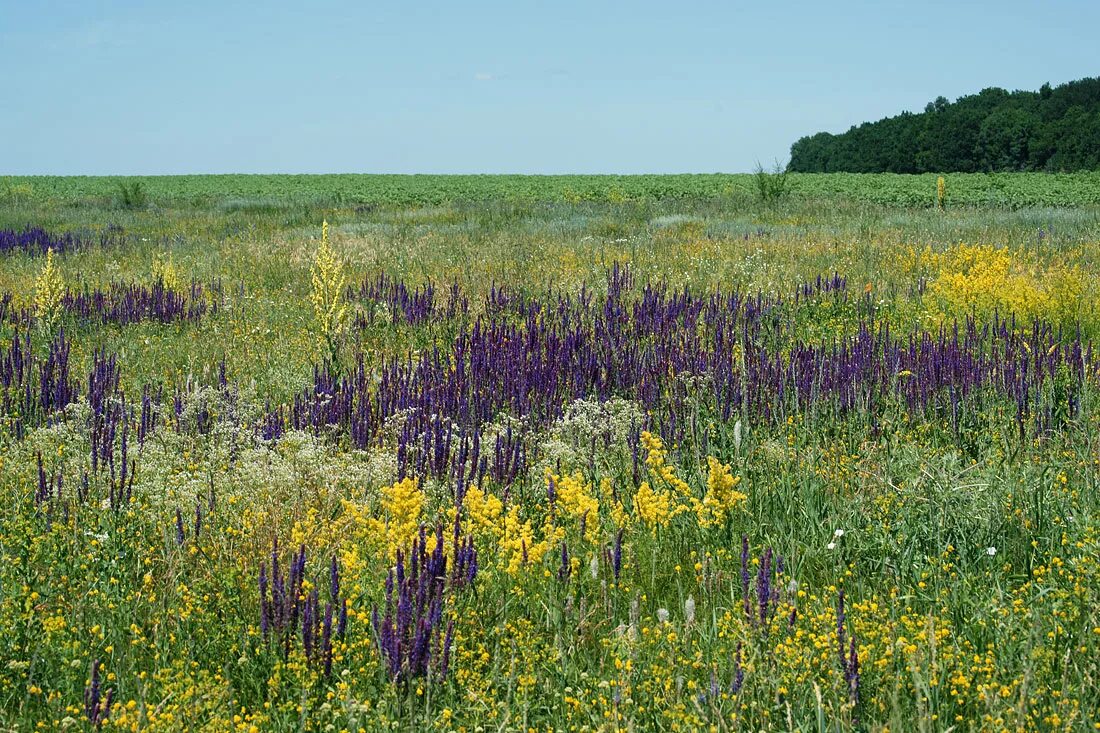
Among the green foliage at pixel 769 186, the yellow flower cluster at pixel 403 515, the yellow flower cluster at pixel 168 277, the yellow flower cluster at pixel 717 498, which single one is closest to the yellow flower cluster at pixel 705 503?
the yellow flower cluster at pixel 717 498

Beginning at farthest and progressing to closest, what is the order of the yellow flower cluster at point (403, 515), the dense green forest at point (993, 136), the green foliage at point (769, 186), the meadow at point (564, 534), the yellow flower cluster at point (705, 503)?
1. the dense green forest at point (993, 136)
2. the green foliage at point (769, 186)
3. the yellow flower cluster at point (705, 503)
4. the yellow flower cluster at point (403, 515)
5. the meadow at point (564, 534)

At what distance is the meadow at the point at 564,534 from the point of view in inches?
95.5

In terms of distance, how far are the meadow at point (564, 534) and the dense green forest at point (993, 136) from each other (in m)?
81.7

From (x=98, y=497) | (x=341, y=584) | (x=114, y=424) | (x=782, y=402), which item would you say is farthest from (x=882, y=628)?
(x=114, y=424)

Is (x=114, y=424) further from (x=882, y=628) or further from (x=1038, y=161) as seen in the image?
(x=1038, y=161)

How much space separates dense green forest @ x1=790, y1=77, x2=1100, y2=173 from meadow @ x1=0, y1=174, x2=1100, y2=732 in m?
81.7

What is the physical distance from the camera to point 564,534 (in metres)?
3.41

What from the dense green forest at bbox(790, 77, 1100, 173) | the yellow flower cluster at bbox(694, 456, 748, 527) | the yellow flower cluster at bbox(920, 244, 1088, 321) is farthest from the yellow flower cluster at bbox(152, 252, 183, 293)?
the dense green forest at bbox(790, 77, 1100, 173)

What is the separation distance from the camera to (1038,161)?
274 ft

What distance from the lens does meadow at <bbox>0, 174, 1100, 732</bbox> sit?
2426 millimetres

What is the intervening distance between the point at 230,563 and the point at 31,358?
13.2ft

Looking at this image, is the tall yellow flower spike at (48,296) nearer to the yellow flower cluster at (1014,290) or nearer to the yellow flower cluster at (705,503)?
the yellow flower cluster at (705,503)

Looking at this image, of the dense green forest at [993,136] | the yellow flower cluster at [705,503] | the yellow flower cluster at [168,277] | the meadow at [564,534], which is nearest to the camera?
the meadow at [564,534]

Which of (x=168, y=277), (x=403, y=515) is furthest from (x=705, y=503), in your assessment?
(x=168, y=277)
